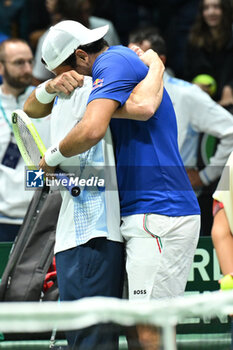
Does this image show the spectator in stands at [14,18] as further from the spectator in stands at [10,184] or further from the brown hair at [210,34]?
the spectator in stands at [10,184]

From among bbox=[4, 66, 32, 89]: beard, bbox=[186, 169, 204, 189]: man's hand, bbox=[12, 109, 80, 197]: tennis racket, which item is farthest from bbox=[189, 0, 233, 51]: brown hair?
bbox=[12, 109, 80, 197]: tennis racket

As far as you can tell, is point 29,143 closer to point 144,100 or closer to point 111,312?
point 144,100

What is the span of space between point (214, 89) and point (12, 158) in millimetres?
2205

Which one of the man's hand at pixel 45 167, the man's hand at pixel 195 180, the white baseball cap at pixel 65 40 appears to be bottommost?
the man's hand at pixel 195 180

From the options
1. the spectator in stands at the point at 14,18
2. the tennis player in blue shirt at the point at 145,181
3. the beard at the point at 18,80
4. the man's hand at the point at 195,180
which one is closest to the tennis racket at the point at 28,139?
the tennis player in blue shirt at the point at 145,181

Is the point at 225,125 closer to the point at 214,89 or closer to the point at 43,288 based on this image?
the point at 214,89

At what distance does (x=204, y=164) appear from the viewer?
6500mm

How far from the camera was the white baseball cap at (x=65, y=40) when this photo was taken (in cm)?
411

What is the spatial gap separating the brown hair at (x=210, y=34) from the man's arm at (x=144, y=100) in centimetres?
372

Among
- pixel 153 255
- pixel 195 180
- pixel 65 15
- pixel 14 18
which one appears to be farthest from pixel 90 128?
pixel 14 18

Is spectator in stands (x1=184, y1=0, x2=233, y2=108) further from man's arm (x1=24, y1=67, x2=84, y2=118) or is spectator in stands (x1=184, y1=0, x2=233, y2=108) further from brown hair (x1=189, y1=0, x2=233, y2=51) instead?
man's arm (x1=24, y1=67, x2=84, y2=118)

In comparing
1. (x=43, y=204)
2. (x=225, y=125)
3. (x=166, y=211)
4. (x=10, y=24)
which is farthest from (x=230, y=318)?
(x=10, y=24)

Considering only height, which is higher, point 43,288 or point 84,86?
point 84,86

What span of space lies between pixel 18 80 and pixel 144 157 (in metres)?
2.71
